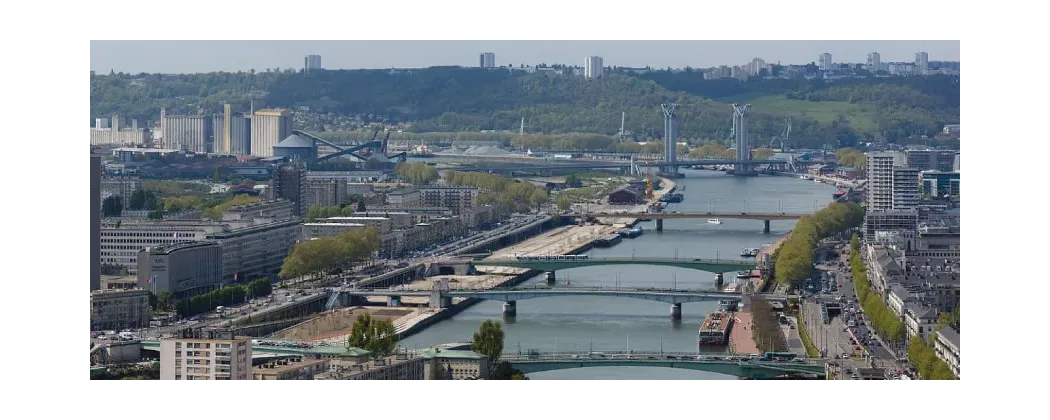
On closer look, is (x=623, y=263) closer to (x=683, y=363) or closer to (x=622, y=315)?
(x=622, y=315)

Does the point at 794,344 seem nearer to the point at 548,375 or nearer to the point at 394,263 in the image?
the point at 548,375

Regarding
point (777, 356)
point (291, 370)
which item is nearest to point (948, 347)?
point (777, 356)

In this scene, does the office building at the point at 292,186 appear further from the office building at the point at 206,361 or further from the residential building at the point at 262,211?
the office building at the point at 206,361

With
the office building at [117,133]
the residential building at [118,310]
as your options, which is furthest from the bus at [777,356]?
the office building at [117,133]

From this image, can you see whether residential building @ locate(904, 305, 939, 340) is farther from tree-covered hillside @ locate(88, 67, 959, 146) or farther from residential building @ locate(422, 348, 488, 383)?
tree-covered hillside @ locate(88, 67, 959, 146)

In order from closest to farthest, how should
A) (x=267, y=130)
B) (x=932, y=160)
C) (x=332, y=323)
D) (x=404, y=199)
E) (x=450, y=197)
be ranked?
(x=332, y=323) → (x=404, y=199) → (x=450, y=197) → (x=932, y=160) → (x=267, y=130)

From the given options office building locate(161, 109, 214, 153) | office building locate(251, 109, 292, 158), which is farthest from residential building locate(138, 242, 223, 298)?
office building locate(161, 109, 214, 153)
